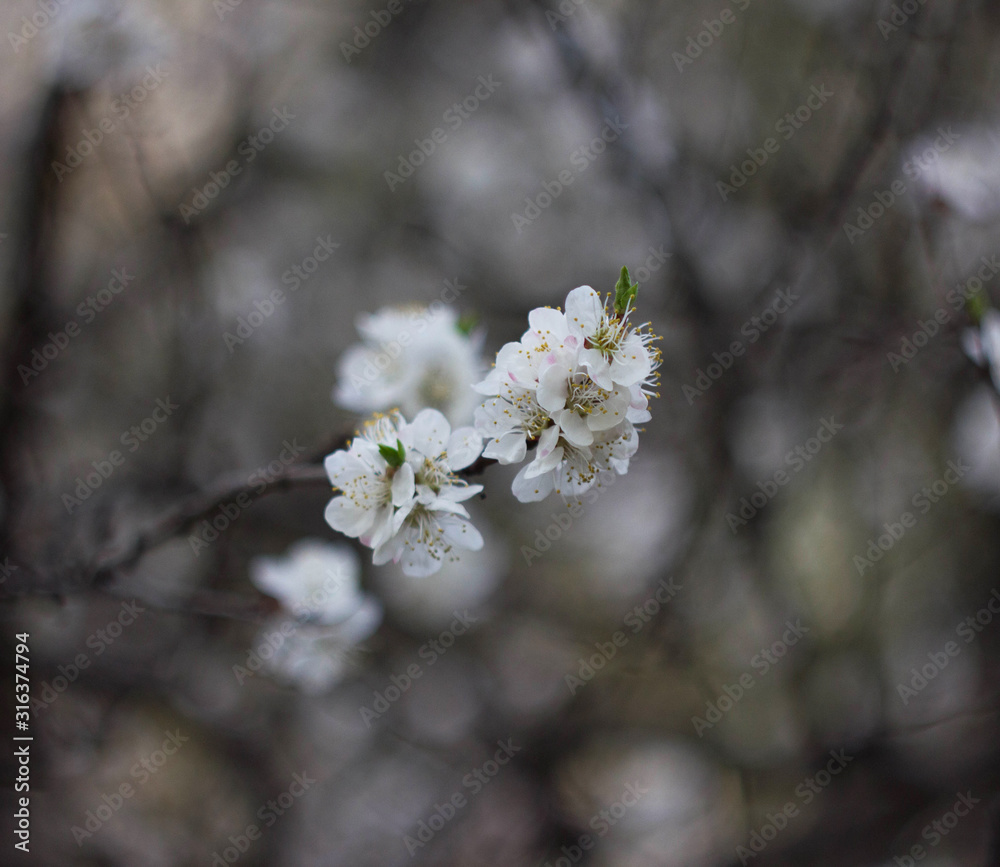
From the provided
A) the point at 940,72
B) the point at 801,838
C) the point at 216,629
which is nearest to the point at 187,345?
the point at 216,629

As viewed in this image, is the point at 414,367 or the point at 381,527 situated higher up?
the point at 414,367

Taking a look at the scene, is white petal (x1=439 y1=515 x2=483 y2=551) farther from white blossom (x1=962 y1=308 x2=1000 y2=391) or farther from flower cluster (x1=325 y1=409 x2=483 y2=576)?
white blossom (x1=962 y1=308 x2=1000 y2=391)

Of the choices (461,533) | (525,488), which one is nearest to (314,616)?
(461,533)

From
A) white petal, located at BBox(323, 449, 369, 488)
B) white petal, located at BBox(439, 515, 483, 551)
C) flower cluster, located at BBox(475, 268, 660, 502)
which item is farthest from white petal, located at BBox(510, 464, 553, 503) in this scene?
white petal, located at BBox(323, 449, 369, 488)

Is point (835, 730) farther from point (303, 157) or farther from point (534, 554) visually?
point (303, 157)

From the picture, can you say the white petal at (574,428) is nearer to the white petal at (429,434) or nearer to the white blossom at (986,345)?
the white petal at (429,434)

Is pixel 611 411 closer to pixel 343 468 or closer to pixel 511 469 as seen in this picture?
pixel 343 468

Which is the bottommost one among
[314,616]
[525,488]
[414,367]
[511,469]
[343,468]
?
[525,488]
